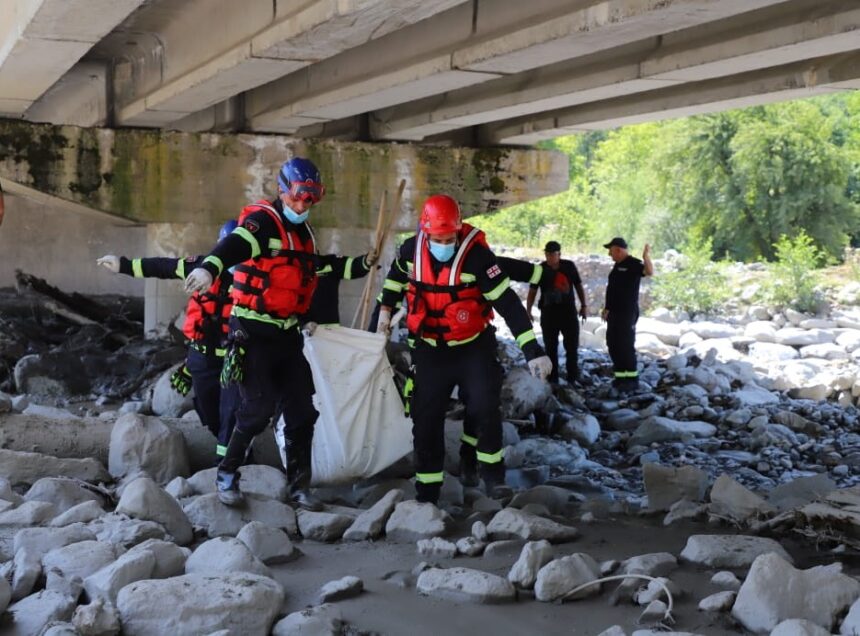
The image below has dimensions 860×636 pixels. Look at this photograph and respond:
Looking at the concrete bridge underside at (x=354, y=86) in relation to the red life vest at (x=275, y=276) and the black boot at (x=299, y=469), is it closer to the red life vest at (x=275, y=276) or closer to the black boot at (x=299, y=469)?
the red life vest at (x=275, y=276)

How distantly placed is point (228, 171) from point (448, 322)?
19.3 ft

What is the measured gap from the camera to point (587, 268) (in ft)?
79.3

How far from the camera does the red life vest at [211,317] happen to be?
7.06m

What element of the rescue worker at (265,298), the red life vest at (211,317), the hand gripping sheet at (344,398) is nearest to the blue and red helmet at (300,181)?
the rescue worker at (265,298)

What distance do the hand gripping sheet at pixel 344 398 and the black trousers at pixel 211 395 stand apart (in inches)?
21.8

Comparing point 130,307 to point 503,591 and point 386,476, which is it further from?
point 503,591

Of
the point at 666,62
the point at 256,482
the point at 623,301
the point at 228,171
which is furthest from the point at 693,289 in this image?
the point at 256,482

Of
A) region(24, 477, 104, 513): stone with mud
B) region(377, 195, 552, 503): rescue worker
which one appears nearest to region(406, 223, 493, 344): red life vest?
region(377, 195, 552, 503): rescue worker

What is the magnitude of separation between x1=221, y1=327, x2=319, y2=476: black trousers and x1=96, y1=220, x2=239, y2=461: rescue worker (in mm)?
333

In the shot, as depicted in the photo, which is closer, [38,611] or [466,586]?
→ [38,611]

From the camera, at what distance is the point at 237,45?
25.1 feet

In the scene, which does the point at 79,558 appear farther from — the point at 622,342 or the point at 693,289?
the point at 693,289

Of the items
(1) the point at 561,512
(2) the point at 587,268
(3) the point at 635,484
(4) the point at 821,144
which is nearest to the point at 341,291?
(3) the point at 635,484

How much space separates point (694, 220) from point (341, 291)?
20476 mm
